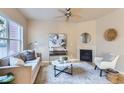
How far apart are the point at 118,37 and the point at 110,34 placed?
52 centimetres

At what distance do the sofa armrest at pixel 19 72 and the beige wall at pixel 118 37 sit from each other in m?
3.65

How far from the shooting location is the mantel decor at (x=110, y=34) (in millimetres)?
5366

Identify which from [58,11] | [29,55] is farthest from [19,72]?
[58,11]

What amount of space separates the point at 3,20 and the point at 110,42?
4405 mm

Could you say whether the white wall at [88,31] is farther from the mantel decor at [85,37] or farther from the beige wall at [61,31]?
the mantel decor at [85,37]

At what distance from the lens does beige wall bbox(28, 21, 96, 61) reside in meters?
7.40

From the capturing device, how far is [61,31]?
25.0 feet

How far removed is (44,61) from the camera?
298 inches

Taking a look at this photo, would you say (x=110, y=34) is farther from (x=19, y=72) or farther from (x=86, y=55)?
(x=19, y=72)

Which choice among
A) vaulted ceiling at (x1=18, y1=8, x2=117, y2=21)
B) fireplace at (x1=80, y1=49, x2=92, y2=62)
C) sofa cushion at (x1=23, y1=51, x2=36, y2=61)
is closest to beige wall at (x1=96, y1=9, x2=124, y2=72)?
vaulted ceiling at (x1=18, y1=8, x2=117, y2=21)

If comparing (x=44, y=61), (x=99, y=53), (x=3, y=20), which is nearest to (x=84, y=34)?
(x=99, y=53)

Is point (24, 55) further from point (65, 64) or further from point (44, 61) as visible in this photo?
point (44, 61)

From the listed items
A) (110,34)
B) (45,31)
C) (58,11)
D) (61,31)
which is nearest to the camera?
(58,11)
